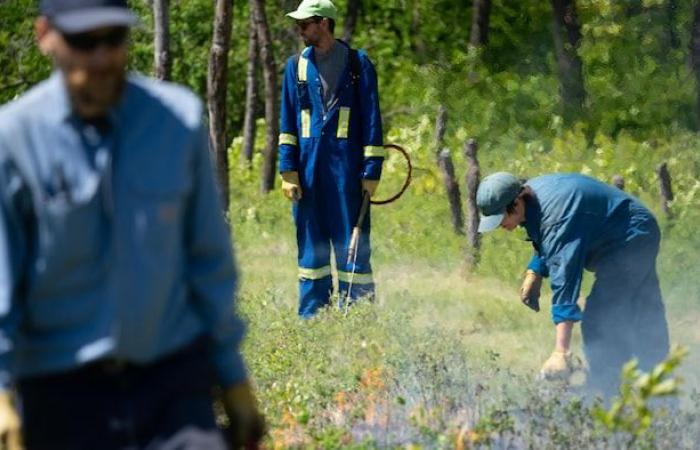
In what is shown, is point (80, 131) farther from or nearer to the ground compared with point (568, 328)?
farther from the ground

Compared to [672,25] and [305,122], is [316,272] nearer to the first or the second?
[305,122]

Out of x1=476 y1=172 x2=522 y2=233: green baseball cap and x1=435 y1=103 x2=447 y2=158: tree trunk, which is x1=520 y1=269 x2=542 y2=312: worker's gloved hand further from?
x1=435 y1=103 x2=447 y2=158: tree trunk

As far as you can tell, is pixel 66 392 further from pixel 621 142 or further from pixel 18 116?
pixel 621 142

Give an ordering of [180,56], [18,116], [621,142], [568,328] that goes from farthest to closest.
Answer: [180,56], [621,142], [568,328], [18,116]

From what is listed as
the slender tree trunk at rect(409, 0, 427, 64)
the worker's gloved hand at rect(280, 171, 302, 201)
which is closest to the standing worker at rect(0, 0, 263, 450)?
the worker's gloved hand at rect(280, 171, 302, 201)

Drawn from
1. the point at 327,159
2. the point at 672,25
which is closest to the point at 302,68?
the point at 327,159

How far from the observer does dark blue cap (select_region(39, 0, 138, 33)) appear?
14.7 feet

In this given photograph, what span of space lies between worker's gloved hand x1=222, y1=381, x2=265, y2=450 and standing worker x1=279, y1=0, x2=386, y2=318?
692 centimetres

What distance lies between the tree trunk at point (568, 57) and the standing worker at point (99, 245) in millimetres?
18375

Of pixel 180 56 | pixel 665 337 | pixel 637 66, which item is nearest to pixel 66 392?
pixel 665 337

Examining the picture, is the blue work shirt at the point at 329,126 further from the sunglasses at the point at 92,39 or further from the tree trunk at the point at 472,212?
the sunglasses at the point at 92,39

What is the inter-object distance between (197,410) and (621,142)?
49.6 feet

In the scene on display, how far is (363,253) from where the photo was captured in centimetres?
1212

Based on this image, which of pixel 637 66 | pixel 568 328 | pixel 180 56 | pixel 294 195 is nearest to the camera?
pixel 568 328
